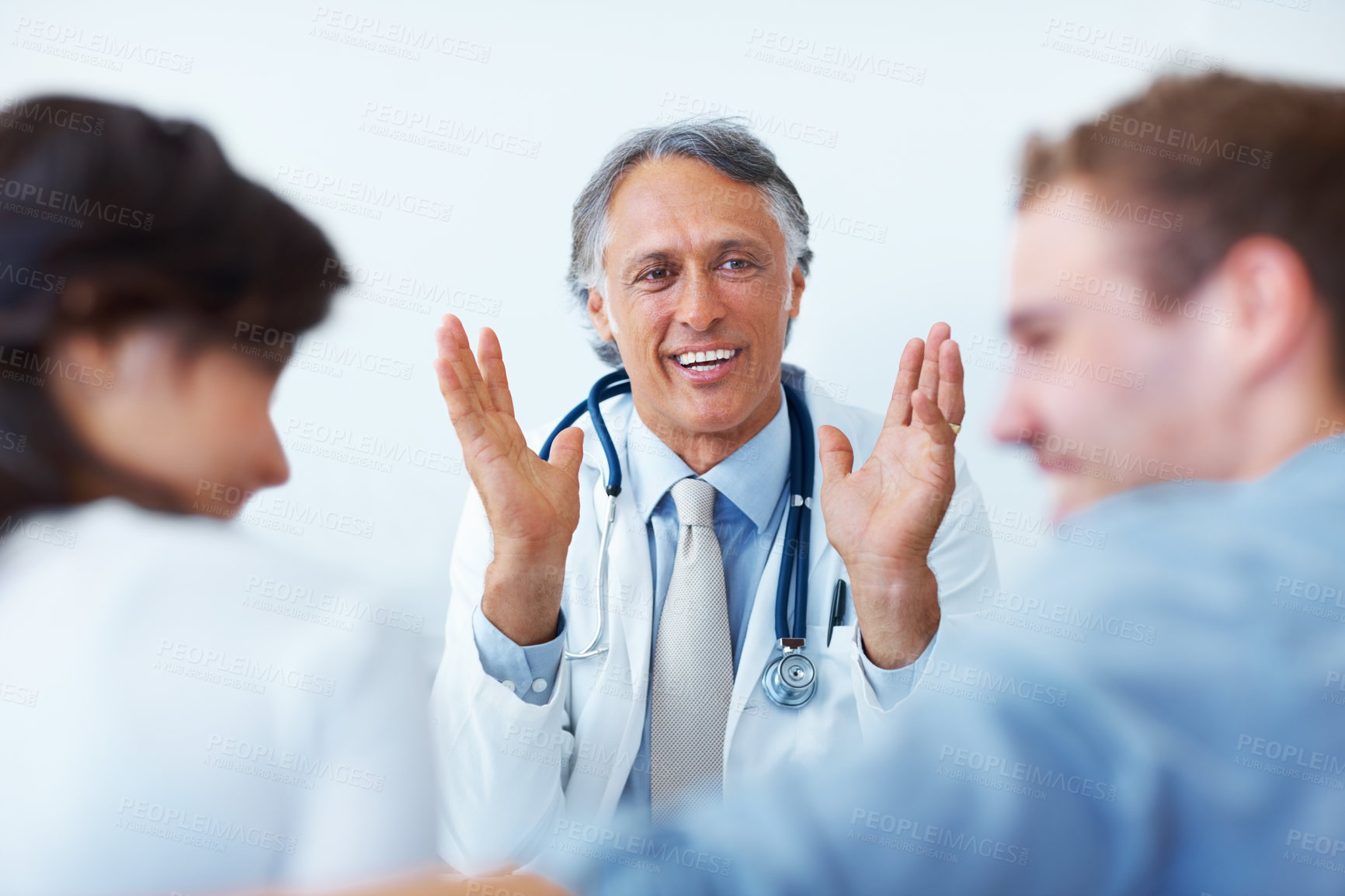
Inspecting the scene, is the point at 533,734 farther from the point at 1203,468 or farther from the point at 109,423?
the point at 1203,468

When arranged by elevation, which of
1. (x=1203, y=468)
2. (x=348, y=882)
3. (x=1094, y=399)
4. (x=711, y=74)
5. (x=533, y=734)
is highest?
(x=711, y=74)

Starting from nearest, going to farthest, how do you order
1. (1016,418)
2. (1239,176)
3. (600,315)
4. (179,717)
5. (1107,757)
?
(1107,757) → (1239,176) → (179,717) → (600,315) → (1016,418)

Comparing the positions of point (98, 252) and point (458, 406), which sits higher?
point (98, 252)

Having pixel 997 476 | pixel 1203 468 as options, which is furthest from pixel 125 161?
pixel 997 476

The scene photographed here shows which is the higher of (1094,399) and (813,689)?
(1094,399)

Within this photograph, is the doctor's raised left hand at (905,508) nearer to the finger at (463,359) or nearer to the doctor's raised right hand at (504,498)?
the doctor's raised right hand at (504,498)

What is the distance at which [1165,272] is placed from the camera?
714 mm

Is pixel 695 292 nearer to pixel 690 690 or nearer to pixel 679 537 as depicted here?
pixel 679 537

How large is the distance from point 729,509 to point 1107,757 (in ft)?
3.21

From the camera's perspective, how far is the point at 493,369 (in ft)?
4.11

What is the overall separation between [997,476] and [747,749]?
0.70 m

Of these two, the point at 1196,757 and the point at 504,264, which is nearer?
the point at 1196,757

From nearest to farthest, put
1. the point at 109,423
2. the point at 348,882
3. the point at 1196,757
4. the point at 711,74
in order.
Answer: the point at 1196,757 < the point at 348,882 < the point at 109,423 < the point at 711,74

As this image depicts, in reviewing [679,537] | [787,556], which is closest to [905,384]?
[787,556]
